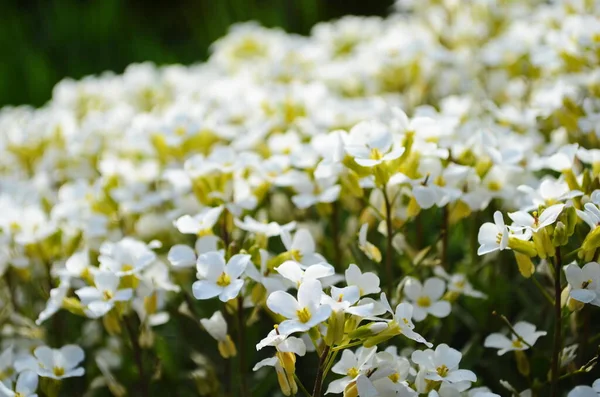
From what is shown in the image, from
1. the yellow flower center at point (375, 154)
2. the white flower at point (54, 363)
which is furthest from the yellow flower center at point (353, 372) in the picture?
the white flower at point (54, 363)

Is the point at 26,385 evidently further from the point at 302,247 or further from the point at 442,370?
the point at 442,370

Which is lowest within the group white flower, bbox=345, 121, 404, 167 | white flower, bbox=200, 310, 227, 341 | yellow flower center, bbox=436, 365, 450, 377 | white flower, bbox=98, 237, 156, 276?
yellow flower center, bbox=436, 365, 450, 377

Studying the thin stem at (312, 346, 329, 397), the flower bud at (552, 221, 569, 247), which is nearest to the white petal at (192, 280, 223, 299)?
the thin stem at (312, 346, 329, 397)

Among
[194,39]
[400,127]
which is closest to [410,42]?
[400,127]

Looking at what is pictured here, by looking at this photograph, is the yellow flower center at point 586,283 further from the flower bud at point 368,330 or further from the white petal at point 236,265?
the white petal at point 236,265

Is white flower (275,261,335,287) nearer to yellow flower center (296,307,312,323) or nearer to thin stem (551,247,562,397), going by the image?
yellow flower center (296,307,312,323)

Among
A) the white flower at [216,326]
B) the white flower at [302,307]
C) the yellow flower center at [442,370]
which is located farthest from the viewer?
the white flower at [216,326]

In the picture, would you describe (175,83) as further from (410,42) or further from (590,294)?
(590,294)

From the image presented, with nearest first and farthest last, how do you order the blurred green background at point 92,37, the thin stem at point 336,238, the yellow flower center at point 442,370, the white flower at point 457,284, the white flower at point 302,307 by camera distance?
the white flower at point 302,307, the yellow flower center at point 442,370, the white flower at point 457,284, the thin stem at point 336,238, the blurred green background at point 92,37
